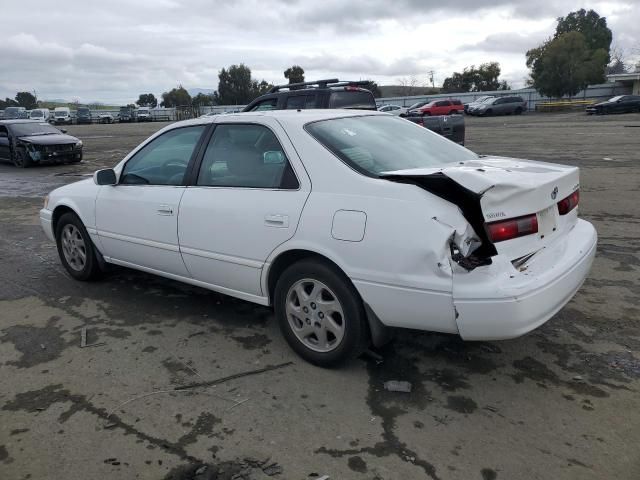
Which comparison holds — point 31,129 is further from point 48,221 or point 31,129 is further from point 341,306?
point 341,306

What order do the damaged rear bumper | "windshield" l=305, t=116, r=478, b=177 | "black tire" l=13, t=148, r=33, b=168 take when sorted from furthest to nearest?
"black tire" l=13, t=148, r=33, b=168 < "windshield" l=305, t=116, r=478, b=177 < the damaged rear bumper

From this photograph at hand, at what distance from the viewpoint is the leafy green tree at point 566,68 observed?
46.3m

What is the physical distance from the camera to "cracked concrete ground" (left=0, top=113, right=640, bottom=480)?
8.15 feet

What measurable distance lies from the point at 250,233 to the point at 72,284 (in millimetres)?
2572

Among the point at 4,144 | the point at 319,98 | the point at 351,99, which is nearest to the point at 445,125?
the point at 351,99

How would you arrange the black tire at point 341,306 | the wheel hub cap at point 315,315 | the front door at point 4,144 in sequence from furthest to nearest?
the front door at point 4,144 < the wheel hub cap at point 315,315 < the black tire at point 341,306

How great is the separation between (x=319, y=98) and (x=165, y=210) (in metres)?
6.73

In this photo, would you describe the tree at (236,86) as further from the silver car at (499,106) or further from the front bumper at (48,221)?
the front bumper at (48,221)

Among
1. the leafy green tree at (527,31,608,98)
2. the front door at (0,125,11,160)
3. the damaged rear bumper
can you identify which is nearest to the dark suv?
the damaged rear bumper

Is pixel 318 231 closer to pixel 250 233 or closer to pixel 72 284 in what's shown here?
pixel 250 233

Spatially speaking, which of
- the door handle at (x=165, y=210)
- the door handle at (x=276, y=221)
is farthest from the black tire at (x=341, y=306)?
the door handle at (x=165, y=210)

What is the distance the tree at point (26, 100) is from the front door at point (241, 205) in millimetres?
109677

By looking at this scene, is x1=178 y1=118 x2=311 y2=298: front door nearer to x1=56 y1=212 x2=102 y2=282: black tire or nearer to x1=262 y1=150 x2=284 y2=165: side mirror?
x1=262 y1=150 x2=284 y2=165: side mirror

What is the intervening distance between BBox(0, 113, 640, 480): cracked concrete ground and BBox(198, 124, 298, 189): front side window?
1.13m
